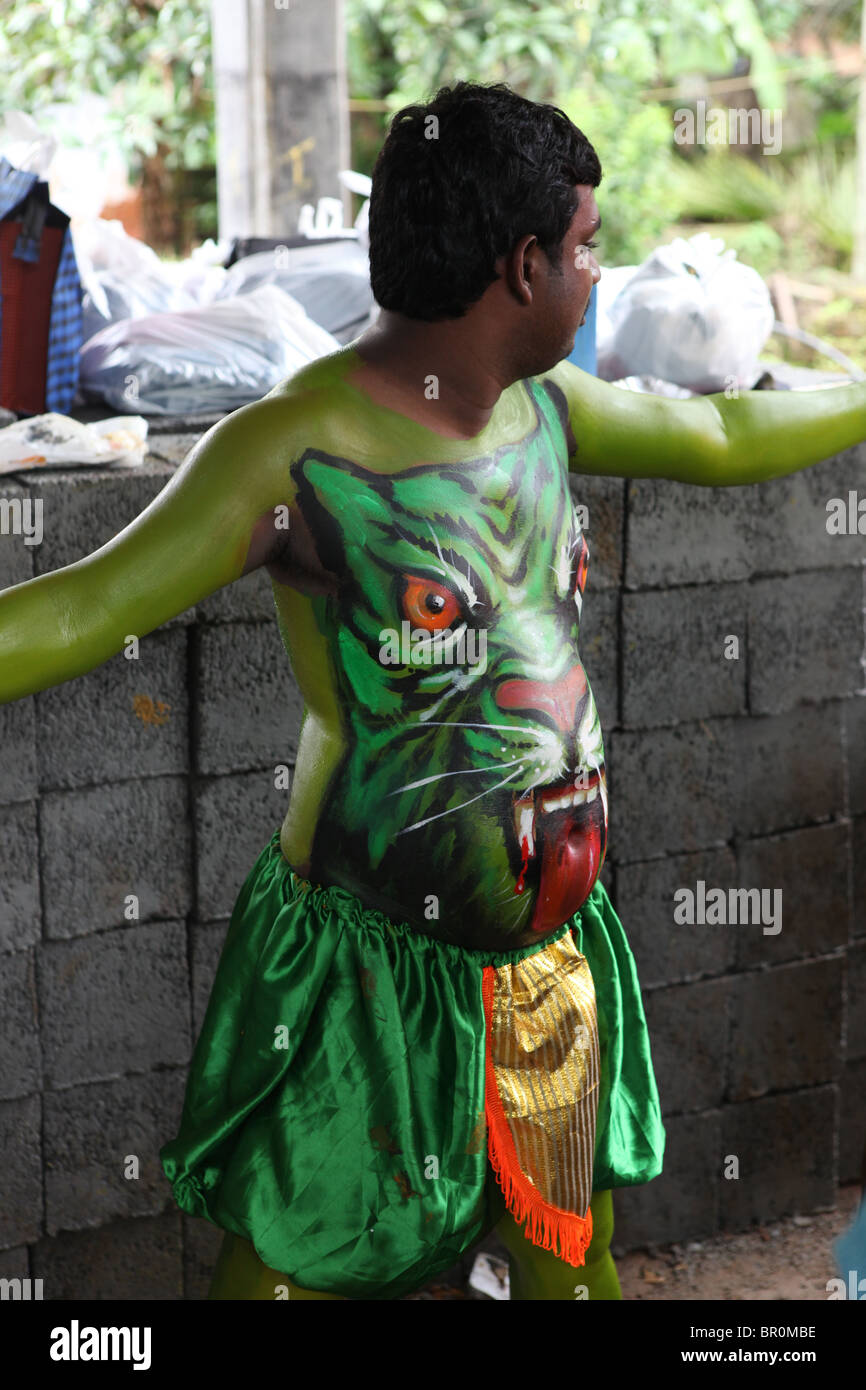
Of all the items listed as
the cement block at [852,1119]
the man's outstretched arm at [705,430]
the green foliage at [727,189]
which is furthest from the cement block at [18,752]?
the green foliage at [727,189]

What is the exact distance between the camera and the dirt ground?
320cm

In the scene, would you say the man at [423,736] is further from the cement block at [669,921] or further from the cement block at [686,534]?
the cement block at [669,921]

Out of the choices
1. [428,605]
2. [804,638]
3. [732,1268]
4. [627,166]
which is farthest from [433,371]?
[627,166]

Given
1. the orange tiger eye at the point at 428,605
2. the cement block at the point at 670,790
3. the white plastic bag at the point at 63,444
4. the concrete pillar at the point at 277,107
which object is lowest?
the cement block at the point at 670,790

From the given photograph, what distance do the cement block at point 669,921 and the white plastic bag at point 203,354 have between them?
A: 43.3 inches

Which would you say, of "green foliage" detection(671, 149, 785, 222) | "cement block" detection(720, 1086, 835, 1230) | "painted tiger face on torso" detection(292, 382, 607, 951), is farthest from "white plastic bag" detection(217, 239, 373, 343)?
"green foliage" detection(671, 149, 785, 222)

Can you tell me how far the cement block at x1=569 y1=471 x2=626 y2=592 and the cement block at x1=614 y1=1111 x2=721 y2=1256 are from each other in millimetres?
1086

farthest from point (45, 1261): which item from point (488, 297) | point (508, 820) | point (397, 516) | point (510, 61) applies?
point (510, 61)

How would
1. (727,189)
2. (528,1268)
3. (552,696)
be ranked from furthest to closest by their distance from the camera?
(727,189) → (528,1268) → (552,696)

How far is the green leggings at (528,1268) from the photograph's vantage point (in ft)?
6.92

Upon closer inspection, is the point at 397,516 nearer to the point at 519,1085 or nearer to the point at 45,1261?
the point at 519,1085

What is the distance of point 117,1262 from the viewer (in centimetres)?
284

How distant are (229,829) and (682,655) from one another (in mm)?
878

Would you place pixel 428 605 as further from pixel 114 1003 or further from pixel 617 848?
pixel 617 848
